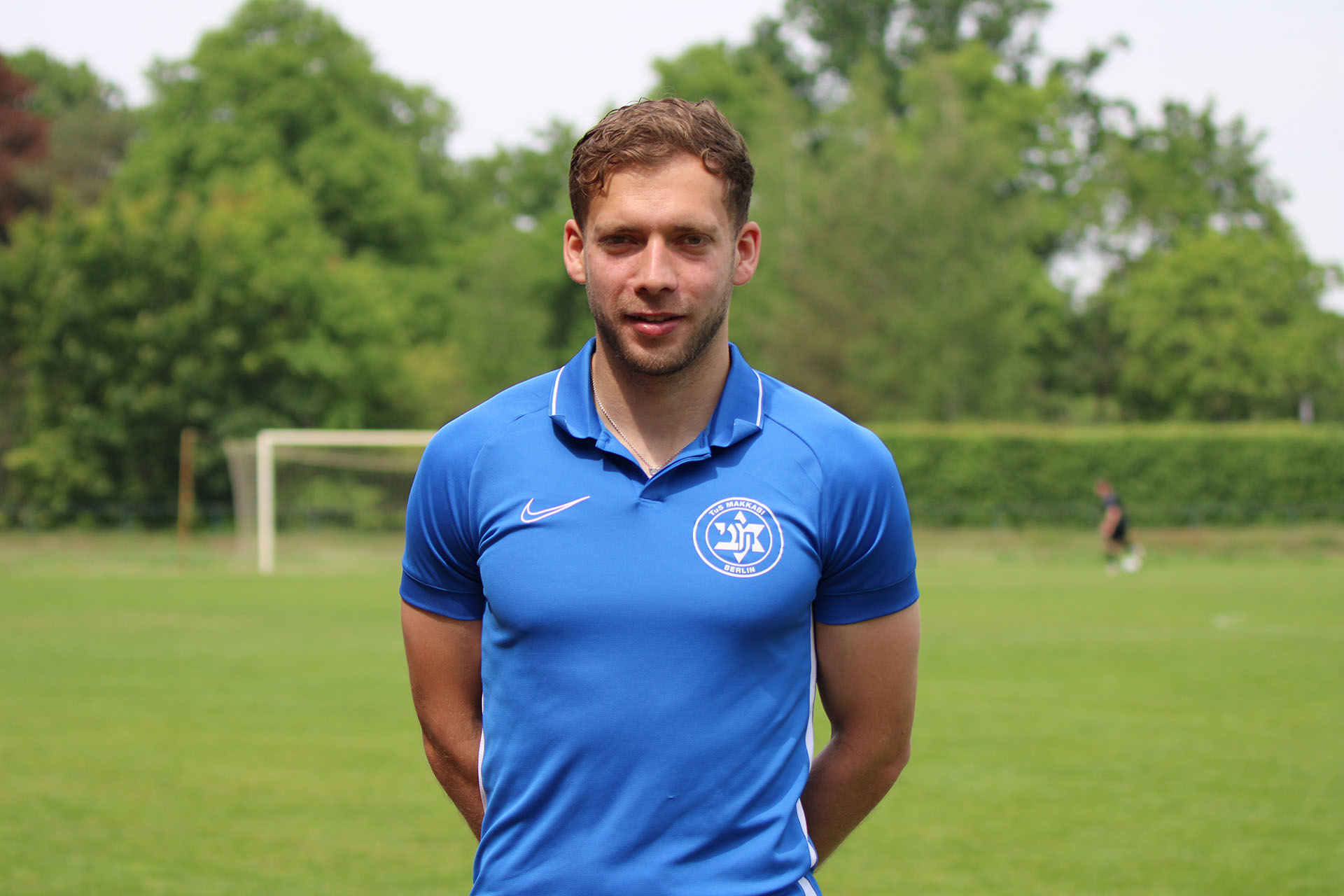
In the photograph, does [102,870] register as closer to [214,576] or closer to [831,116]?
[214,576]

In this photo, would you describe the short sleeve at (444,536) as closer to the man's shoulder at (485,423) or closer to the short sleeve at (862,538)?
the man's shoulder at (485,423)

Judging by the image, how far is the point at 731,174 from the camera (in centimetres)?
237

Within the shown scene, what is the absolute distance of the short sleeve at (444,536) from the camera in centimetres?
241

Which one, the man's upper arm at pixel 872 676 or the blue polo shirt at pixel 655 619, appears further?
the man's upper arm at pixel 872 676

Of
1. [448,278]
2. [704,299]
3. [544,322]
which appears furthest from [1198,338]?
[704,299]

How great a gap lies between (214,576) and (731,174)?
28.5 meters

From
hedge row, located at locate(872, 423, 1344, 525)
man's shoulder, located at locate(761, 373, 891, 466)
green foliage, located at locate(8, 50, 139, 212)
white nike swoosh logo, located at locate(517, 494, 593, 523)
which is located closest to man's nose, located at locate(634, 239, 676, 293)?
man's shoulder, located at locate(761, 373, 891, 466)

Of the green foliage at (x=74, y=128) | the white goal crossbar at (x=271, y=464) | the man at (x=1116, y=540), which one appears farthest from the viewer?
the green foliage at (x=74, y=128)

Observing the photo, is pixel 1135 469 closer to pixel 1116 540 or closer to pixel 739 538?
pixel 1116 540

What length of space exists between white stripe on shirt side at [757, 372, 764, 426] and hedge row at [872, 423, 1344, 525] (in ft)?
118

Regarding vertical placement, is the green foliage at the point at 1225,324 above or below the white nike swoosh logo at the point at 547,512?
above

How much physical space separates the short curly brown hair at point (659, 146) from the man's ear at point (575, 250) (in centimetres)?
6

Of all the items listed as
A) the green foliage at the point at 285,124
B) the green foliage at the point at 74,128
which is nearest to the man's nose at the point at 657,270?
the green foliage at the point at 285,124

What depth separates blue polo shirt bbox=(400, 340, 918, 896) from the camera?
224 cm
